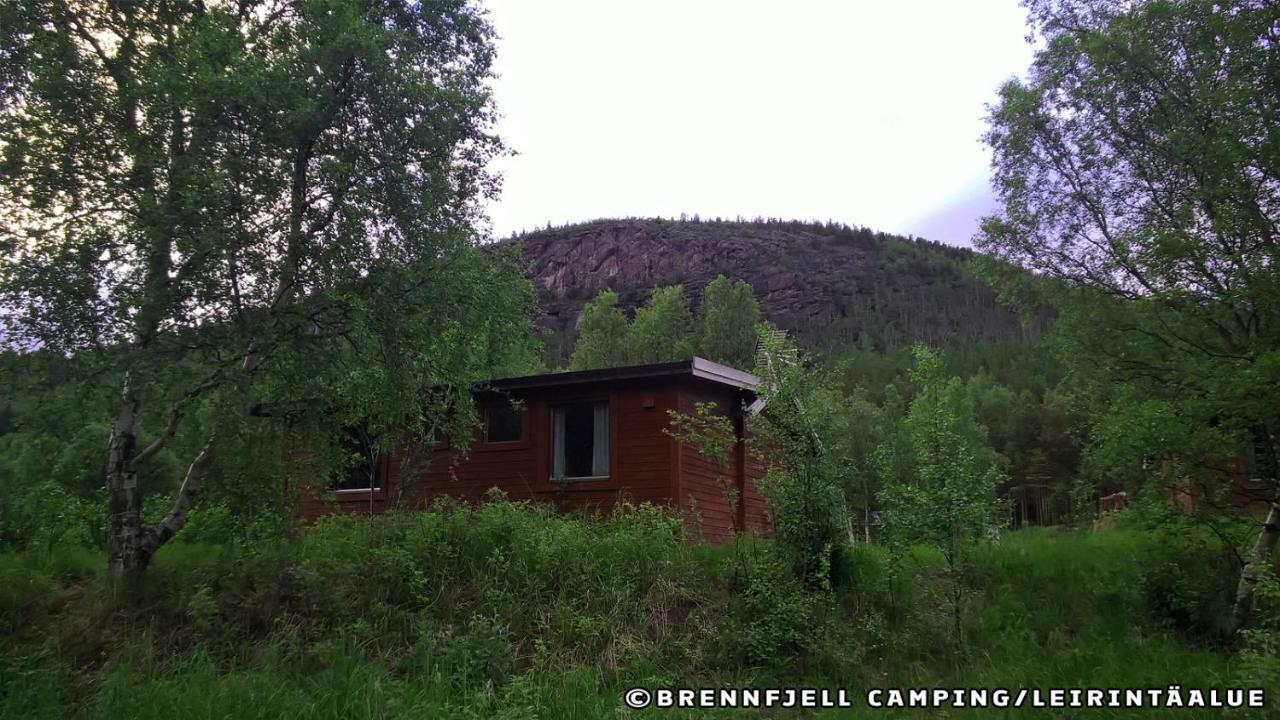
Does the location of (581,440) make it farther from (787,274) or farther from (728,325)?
(787,274)

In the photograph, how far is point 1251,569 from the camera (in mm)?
9500

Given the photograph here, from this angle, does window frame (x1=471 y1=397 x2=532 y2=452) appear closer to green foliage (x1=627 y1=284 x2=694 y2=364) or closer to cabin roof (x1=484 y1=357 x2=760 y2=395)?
cabin roof (x1=484 y1=357 x2=760 y2=395)

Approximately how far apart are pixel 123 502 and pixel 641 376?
26.7 feet

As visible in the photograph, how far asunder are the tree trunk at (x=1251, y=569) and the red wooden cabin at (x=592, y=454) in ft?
22.3

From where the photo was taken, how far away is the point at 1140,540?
1187 cm

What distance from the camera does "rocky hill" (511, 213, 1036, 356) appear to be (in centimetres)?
13700

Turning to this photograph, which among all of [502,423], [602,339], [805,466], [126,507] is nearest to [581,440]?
[502,423]

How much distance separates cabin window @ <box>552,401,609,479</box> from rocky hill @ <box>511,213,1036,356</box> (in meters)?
111

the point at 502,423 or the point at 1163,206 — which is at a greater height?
the point at 1163,206

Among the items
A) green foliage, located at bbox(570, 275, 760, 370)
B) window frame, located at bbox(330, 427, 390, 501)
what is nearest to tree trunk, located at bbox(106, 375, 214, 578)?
window frame, located at bbox(330, 427, 390, 501)

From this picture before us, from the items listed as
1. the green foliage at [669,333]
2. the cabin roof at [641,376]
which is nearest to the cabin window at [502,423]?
the cabin roof at [641,376]

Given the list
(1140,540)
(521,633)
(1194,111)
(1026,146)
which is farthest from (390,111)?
(1140,540)

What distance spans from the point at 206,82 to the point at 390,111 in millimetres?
2296

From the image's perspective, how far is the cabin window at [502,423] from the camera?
54.5 ft
